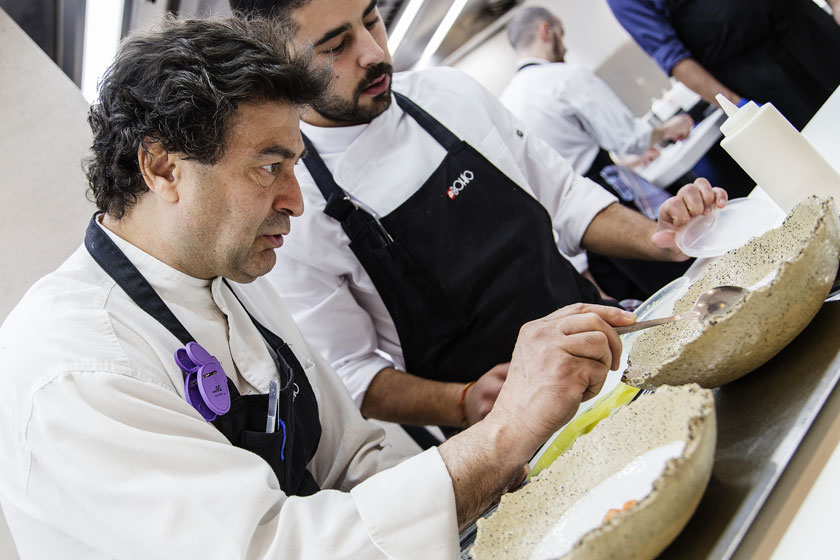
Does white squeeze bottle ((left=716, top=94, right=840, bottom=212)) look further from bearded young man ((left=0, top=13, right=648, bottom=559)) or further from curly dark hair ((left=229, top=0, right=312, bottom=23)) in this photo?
curly dark hair ((left=229, top=0, right=312, bottom=23))

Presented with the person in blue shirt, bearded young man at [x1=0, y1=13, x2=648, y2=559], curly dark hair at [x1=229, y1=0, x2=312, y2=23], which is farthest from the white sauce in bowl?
the person in blue shirt

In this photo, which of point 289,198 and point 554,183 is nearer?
point 289,198

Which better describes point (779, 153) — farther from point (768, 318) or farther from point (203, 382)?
point (203, 382)

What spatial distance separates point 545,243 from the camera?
1634 millimetres

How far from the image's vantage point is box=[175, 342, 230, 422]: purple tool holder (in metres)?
1.11

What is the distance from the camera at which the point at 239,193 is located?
123 cm

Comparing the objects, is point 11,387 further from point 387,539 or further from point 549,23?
point 549,23

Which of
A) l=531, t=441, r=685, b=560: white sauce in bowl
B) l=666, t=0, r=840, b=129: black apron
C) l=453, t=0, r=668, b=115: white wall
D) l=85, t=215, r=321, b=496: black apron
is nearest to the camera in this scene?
l=531, t=441, r=685, b=560: white sauce in bowl

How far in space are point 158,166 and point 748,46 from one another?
204 centimetres

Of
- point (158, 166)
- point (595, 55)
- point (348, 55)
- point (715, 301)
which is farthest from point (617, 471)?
point (595, 55)

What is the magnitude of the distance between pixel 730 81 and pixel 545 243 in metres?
1.30

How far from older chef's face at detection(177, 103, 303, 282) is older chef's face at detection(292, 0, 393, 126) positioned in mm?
329

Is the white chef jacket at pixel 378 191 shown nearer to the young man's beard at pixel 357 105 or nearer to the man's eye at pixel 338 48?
the young man's beard at pixel 357 105

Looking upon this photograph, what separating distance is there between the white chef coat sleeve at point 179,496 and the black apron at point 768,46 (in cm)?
201
